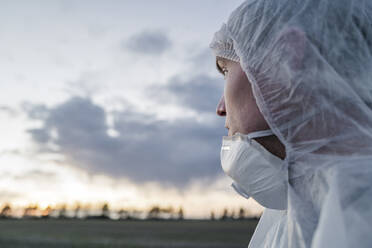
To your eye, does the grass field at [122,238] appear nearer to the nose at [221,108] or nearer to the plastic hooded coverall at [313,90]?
the nose at [221,108]

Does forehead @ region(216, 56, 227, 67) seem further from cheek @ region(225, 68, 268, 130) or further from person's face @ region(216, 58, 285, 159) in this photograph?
cheek @ region(225, 68, 268, 130)

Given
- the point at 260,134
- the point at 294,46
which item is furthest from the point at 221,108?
the point at 294,46

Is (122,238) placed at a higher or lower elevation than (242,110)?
lower

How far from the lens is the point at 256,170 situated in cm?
216

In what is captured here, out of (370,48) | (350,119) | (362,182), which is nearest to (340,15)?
(370,48)

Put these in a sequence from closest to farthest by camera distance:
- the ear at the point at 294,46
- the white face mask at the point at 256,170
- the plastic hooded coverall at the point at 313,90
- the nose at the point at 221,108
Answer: the plastic hooded coverall at the point at 313,90 → the ear at the point at 294,46 → the white face mask at the point at 256,170 → the nose at the point at 221,108

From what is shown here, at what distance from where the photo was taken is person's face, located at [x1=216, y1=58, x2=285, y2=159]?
2.18 metres

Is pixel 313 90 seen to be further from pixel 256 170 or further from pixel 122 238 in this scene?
pixel 122 238

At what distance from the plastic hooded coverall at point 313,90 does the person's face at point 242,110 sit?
10 centimetres

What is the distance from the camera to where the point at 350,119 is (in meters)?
1.96

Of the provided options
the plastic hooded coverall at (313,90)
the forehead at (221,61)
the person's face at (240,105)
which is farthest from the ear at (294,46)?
the forehead at (221,61)

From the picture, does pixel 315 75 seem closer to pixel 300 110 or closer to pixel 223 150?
pixel 300 110

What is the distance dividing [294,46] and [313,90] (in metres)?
0.26

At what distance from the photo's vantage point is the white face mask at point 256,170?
2121 mm
